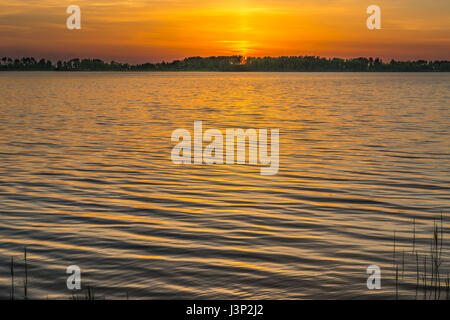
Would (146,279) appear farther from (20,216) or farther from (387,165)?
(387,165)

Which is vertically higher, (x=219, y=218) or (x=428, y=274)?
(x=219, y=218)

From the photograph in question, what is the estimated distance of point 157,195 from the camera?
730 inches

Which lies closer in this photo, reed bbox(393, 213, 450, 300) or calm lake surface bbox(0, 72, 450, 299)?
reed bbox(393, 213, 450, 300)

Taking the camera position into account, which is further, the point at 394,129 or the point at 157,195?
the point at 394,129

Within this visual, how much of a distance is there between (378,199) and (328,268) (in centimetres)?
680

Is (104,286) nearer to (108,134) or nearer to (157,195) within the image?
(157,195)

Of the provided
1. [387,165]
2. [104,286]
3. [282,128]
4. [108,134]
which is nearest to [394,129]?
[282,128]

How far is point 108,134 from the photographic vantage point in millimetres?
36875

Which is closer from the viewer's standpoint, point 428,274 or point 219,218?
point 428,274

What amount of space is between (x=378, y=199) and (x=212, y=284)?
8660 millimetres

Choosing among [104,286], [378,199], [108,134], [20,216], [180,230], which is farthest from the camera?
[108,134]

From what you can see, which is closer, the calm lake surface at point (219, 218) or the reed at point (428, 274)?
the reed at point (428, 274)

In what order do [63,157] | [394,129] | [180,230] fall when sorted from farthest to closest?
1. [394,129]
2. [63,157]
3. [180,230]
